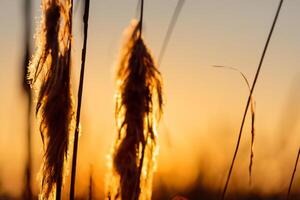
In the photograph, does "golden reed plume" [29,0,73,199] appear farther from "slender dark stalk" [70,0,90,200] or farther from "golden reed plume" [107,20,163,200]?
"golden reed plume" [107,20,163,200]

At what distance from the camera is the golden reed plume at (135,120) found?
8.70ft

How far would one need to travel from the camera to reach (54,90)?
9.06 ft

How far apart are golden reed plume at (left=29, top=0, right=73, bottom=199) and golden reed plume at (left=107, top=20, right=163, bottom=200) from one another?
20 cm

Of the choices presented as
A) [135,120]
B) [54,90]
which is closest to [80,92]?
[54,90]

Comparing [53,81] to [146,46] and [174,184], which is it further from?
[174,184]

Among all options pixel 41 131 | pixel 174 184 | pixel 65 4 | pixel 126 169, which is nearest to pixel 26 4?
pixel 65 4

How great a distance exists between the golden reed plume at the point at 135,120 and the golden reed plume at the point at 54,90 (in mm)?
202

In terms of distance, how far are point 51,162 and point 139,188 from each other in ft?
1.07

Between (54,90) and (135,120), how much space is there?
0.31 metres

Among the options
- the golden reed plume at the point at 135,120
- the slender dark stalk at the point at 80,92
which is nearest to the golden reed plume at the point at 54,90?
the slender dark stalk at the point at 80,92

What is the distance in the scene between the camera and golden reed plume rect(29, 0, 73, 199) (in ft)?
8.98

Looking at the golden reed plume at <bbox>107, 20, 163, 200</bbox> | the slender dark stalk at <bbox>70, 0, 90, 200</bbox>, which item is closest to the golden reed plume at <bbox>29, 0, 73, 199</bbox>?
the slender dark stalk at <bbox>70, 0, 90, 200</bbox>

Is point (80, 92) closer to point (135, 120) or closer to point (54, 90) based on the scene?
point (54, 90)

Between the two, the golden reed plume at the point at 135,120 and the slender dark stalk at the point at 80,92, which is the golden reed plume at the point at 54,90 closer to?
the slender dark stalk at the point at 80,92
